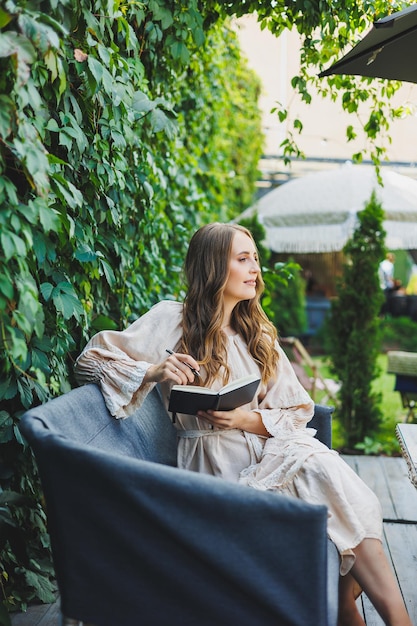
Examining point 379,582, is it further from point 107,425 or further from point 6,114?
point 6,114

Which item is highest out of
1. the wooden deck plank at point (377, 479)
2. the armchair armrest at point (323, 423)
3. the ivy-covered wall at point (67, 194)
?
the ivy-covered wall at point (67, 194)

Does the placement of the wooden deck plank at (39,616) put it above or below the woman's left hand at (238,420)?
below

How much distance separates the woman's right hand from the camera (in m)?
2.21

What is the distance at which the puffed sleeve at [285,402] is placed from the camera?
8.00ft

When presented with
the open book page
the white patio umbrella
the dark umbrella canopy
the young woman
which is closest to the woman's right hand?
the young woman

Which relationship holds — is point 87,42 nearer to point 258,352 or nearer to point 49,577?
point 258,352

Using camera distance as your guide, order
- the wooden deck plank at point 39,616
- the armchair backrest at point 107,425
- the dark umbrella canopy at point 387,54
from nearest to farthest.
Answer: the armchair backrest at point 107,425
the wooden deck plank at point 39,616
the dark umbrella canopy at point 387,54

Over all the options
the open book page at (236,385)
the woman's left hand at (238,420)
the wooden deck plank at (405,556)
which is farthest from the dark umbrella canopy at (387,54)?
the wooden deck plank at (405,556)

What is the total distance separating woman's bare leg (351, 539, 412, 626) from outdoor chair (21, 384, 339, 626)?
0.15 meters

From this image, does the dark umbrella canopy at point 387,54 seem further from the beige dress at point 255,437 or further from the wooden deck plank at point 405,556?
the wooden deck plank at point 405,556

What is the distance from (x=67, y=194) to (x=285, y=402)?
108 centimetres

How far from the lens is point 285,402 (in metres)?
2.51

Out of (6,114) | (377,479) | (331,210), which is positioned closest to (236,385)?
(6,114)

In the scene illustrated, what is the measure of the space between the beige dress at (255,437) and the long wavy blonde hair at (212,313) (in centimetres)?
4
